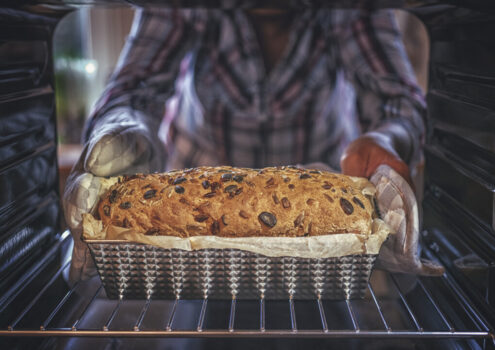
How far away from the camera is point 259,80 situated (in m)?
→ 1.98

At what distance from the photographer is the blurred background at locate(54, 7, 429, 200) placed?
10.4ft

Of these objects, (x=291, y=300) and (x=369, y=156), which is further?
(x=369, y=156)

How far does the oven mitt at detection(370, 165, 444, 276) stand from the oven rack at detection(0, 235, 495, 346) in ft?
0.18

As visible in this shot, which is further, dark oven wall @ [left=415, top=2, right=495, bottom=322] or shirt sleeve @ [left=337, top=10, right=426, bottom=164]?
shirt sleeve @ [left=337, top=10, right=426, bottom=164]

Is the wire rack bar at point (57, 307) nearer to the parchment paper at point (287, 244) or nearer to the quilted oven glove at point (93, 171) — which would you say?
the quilted oven glove at point (93, 171)

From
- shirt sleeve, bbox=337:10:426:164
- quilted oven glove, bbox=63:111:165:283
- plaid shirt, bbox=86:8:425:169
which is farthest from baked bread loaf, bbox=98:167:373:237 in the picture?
plaid shirt, bbox=86:8:425:169

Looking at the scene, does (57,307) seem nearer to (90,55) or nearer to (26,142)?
(26,142)

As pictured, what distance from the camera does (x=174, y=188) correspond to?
1.04 metres

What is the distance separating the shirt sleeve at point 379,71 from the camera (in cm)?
152

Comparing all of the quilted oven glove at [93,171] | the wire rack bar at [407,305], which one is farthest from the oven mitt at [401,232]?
the quilted oven glove at [93,171]

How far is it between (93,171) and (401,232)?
0.68m

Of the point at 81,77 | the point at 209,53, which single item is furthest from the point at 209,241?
the point at 81,77

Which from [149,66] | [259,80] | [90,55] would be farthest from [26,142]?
[90,55]

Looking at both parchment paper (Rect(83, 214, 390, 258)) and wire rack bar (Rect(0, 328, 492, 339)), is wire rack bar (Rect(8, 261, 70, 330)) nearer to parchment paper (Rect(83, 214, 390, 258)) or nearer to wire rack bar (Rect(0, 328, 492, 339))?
wire rack bar (Rect(0, 328, 492, 339))
